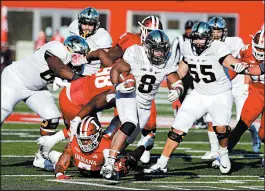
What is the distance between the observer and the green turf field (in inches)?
317

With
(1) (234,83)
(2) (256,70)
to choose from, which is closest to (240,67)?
(2) (256,70)

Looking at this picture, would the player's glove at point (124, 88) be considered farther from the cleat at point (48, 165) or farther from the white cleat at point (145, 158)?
the white cleat at point (145, 158)

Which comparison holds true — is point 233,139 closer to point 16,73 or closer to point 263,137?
point 263,137

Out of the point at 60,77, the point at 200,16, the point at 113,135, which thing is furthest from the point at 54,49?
the point at 200,16

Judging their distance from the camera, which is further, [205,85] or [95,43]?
[95,43]

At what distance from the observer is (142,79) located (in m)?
8.98

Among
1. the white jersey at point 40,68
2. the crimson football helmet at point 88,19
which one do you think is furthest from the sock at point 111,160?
the crimson football helmet at point 88,19

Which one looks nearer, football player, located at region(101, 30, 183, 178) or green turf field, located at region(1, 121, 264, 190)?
green turf field, located at region(1, 121, 264, 190)

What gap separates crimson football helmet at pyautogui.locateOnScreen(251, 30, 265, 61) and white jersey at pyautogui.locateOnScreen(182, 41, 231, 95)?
83cm

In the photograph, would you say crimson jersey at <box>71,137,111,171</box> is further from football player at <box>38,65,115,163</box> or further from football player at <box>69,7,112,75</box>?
football player at <box>69,7,112,75</box>

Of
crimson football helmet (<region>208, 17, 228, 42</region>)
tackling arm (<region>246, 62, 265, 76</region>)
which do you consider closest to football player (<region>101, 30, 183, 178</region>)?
tackling arm (<region>246, 62, 265, 76</region>)

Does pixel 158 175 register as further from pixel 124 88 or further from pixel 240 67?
pixel 240 67

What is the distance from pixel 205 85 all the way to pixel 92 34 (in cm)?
163

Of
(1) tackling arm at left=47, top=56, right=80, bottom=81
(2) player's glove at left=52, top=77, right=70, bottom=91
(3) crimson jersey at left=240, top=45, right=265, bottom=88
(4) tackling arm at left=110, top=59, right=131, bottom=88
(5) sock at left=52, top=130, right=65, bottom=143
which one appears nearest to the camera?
(4) tackling arm at left=110, top=59, right=131, bottom=88
